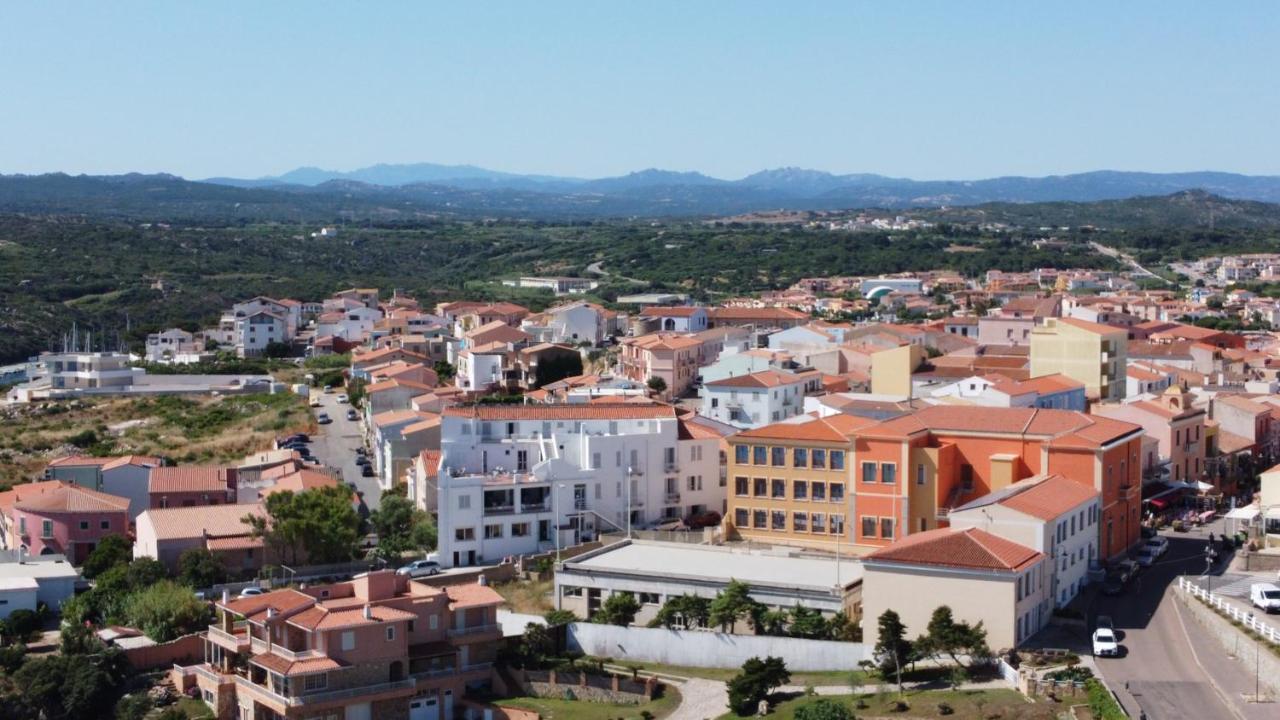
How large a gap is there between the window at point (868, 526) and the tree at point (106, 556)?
55.7 ft

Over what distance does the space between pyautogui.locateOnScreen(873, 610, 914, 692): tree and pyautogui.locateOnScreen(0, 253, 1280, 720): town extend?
5 cm

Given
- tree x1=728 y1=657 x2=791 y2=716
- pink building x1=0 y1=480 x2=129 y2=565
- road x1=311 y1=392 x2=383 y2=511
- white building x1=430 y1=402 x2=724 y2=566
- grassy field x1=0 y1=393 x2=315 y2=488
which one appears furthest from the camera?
grassy field x1=0 y1=393 x2=315 y2=488

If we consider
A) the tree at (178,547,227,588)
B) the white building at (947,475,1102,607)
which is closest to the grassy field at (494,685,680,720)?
the white building at (947,475,1102,607)

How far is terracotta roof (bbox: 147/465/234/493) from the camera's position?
43.8 m

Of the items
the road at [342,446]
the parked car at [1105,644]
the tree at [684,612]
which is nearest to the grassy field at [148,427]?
the road at [342,446]

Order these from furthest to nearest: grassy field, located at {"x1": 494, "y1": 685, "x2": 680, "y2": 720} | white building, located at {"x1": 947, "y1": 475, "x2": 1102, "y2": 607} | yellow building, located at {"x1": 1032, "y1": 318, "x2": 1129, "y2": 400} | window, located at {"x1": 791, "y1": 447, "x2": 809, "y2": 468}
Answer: yellow building, located at {"x1": 1032, "y1": 318, "x2": 1129, "y2": 400}, window, located at {"x1": 791, "y1": 447, "x2": 809, "y2": 468}, white building, located at {"x1": 947, "y1": 475, "x2": 1102, "y2": 607}, grassy field, located at {"x1": 494, "y1": 685, "x2": 680, "y2": 720}

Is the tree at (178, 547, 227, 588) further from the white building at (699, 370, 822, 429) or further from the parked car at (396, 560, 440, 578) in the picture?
the white building at (699, 370, 822, 429)

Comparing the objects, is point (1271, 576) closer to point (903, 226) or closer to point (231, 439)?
point (231, 439)

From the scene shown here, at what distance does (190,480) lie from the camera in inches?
1738

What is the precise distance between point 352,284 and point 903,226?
81.2m

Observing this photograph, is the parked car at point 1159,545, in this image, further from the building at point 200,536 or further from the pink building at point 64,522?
the pink building at point 64,522

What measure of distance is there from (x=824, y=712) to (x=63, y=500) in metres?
23.2

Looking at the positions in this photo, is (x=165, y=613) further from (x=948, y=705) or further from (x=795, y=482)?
(x=948, y=705)

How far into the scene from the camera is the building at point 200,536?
37.9 m
